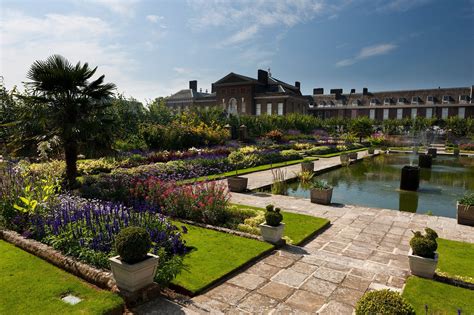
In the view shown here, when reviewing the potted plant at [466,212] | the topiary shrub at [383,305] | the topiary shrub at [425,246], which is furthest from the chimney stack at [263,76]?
→ the topiary shrub at [383,305]

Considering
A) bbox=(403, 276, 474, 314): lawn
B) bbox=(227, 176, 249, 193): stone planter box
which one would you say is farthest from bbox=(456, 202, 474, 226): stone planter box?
→ bbox=(227, 176, 249, 193): stone planter box

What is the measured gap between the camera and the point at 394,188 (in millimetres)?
13648

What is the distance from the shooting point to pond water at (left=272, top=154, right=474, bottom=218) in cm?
1103

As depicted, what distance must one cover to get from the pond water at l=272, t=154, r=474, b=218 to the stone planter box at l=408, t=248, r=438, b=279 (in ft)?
19.4

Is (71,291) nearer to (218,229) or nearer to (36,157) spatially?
(218,229)

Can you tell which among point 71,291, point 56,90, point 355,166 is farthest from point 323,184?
point 355,166

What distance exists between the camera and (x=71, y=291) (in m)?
4.29

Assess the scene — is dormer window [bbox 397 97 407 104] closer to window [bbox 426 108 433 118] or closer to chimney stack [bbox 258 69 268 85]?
window [bbox 426 108 433 118]

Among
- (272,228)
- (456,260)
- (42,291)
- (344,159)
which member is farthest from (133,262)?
(344,159)

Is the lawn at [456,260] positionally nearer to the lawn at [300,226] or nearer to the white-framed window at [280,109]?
the lawn at [300,226]

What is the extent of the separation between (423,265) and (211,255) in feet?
11.1

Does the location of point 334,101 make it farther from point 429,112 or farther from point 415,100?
point 429,112

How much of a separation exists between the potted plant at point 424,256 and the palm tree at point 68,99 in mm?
8652

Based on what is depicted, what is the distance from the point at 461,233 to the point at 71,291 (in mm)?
8031
